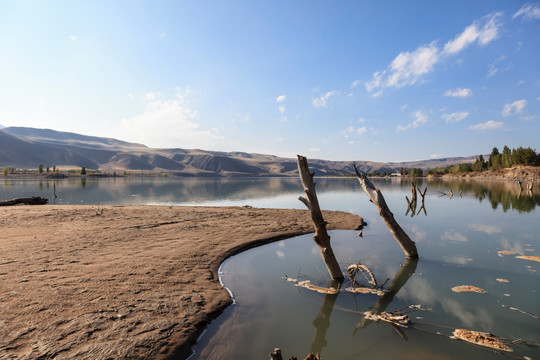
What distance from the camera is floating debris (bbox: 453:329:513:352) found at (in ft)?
19.7

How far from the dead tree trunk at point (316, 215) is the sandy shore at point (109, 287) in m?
3.68

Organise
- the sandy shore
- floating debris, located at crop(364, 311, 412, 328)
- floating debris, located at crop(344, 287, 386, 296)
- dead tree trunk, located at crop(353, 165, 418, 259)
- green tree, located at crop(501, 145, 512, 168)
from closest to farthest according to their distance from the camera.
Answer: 1. the sandy shore
2. floating debris, located at crop(364, 311, 412, 328)
3. floating debris, located at crop(344, 287, 386, 296)
4. dead tree trunk, located at crop(353, 165, 418, 259)
5. green tree, located at crop(501, 145, 512, 168)

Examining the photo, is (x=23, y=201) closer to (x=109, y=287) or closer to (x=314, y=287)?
(x=109, y=287)

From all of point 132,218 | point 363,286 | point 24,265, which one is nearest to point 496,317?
point 363,286

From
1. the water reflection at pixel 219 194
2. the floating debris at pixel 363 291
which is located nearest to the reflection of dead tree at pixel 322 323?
the floating debris at pixel 363 291

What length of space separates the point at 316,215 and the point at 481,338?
501cm

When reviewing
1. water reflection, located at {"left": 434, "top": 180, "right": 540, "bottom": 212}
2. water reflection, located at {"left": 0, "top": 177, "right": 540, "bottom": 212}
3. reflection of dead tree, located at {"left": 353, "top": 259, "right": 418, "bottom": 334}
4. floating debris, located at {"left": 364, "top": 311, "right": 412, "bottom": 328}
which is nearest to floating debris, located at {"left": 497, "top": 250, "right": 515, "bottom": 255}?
reflection of dead tree, located at {"left": 353, "top": 259, "right": 418, "bottom": 334}

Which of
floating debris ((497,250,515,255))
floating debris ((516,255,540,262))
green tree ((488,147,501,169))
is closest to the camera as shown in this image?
floating debris ((516,255,540,262))

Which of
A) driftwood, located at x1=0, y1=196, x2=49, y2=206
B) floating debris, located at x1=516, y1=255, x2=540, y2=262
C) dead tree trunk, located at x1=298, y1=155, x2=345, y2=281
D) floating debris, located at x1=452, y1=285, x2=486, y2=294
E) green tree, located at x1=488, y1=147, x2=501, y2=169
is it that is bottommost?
floating debris, located at x1=516, y1=255, x2=540, y2=262

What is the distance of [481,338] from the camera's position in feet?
20.5

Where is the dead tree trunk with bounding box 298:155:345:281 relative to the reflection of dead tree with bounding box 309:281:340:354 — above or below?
above

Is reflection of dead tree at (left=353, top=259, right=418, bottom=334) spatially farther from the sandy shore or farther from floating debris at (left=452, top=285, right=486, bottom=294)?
the sandy shore

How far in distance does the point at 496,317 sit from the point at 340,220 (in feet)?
50.1

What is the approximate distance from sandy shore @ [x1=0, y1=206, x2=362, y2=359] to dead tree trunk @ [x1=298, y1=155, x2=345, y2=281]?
12.1 feet
